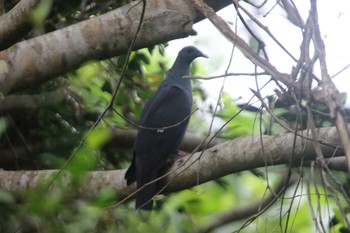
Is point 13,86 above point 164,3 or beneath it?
beneath

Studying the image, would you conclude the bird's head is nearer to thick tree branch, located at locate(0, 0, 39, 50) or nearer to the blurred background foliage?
the blurred background foliage

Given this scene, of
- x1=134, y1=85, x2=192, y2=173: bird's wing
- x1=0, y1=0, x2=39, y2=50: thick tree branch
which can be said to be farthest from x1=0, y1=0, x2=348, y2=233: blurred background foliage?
x1=0, y1=0, x2=39, y2=50: thick tree branch

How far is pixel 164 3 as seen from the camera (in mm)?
A: 4156

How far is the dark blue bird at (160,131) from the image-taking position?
4.33m

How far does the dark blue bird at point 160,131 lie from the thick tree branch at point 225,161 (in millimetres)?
187

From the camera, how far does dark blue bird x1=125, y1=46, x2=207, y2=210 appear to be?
433 cm

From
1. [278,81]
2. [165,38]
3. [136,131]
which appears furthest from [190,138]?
[278,81]

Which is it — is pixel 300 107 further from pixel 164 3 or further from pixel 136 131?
pixel 136 131

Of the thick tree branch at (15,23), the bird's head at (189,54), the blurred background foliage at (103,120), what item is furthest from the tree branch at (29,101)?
the bird's head at (189,54)

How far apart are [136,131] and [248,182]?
133 cm

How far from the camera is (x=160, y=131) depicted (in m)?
4.47

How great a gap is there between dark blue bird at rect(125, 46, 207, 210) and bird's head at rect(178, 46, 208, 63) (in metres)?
0.19

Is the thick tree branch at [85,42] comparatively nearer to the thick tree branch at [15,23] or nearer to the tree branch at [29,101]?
the thick tree branch at [15,23]

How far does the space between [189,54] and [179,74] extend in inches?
10.3
